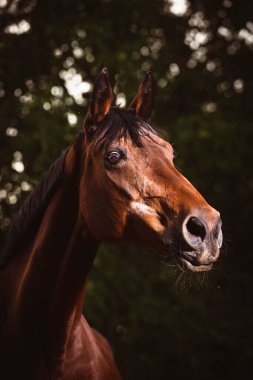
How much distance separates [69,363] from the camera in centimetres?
263

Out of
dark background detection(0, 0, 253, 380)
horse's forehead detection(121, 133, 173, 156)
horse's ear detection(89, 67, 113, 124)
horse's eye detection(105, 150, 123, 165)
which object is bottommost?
dark background detection(0, 0, 253, 380)

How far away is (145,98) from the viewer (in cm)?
298

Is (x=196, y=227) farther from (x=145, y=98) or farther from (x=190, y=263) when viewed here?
(x=145, y=98)

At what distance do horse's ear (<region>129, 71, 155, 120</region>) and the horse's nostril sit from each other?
1.02m

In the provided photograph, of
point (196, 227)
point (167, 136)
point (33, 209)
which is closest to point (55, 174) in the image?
point (33, 209)

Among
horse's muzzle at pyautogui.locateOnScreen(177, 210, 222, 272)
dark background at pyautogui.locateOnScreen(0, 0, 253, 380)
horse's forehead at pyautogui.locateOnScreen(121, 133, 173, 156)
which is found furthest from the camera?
dark background at pyautogui.locateOnScreen(0, 0, 253, 380)

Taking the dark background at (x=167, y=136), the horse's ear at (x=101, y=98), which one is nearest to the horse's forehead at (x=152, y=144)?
the horse's ear at (x=101, y=98)

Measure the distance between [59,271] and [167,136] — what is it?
3867 millimetres

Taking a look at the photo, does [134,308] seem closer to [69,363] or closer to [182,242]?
[69,363]

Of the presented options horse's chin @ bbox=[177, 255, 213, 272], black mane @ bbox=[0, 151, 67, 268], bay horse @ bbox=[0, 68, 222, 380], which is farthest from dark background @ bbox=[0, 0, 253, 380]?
horse's chin @ bbox=[177, 255, 213, 272]

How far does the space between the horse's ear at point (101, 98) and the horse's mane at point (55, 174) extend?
0.04 meters

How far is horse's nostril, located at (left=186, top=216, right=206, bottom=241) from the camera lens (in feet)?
7.00

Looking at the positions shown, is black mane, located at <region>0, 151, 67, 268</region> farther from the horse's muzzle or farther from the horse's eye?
the horse's muzzle

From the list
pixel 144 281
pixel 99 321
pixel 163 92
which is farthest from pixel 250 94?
pixel 99 321
